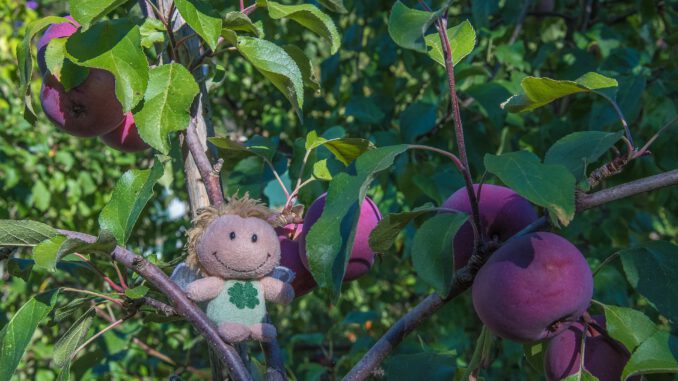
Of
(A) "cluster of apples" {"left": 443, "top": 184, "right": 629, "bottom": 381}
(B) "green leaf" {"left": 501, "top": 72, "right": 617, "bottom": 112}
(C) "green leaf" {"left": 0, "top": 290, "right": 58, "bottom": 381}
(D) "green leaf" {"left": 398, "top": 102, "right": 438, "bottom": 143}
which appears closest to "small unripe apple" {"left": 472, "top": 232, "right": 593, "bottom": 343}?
(A) "cluster of apples" {"left": 443, "top": 184, "right": 629, "bottom": 381}

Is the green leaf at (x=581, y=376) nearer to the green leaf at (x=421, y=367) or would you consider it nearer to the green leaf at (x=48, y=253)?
the green leaf at (x=421, y=367)

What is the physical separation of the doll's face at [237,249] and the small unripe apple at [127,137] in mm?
244

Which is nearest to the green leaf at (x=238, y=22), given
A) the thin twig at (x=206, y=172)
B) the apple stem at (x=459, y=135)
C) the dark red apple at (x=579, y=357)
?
the thin twig at (x=206, y=172)

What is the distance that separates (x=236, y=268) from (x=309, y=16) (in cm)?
31

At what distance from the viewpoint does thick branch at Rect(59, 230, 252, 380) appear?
2.31ft

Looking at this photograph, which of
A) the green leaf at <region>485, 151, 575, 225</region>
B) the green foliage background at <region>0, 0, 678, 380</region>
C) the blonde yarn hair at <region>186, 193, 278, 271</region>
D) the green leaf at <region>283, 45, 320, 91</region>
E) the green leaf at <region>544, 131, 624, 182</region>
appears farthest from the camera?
the green foliage background at <region>0, 0, 678, 380</region>

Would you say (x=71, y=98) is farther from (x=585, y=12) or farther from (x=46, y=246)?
(x=585, y=12)

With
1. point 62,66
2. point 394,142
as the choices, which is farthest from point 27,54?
point 394,142

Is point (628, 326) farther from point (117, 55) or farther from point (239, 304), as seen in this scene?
point (117, 55)

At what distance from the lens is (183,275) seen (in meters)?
0.83

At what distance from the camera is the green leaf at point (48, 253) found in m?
0.63

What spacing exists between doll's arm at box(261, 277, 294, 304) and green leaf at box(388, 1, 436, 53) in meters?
0.29

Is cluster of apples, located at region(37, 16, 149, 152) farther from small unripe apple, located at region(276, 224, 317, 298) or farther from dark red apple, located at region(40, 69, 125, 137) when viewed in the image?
small unripe apple, located at region(276, 224, 317, 298)

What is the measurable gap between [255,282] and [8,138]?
1870 mm
